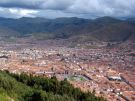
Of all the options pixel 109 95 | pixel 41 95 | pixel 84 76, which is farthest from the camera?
pixel 84 76

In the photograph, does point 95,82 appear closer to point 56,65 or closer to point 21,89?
point 56,65

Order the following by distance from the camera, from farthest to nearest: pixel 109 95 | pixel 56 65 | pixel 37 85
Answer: pixel 56 65, pixel 109 95, pixel 37 85

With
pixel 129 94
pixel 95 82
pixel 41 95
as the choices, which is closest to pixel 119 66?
pixel 95 82

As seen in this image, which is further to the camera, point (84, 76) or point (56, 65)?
point (56, 65)

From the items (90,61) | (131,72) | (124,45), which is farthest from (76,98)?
(124,45)

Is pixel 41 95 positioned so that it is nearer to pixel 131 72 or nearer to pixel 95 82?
pixel 95 82

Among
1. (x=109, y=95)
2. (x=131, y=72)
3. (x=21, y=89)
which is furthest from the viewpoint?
(x=131, y=72)

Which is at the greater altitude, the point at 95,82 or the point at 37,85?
the point at 37,85
